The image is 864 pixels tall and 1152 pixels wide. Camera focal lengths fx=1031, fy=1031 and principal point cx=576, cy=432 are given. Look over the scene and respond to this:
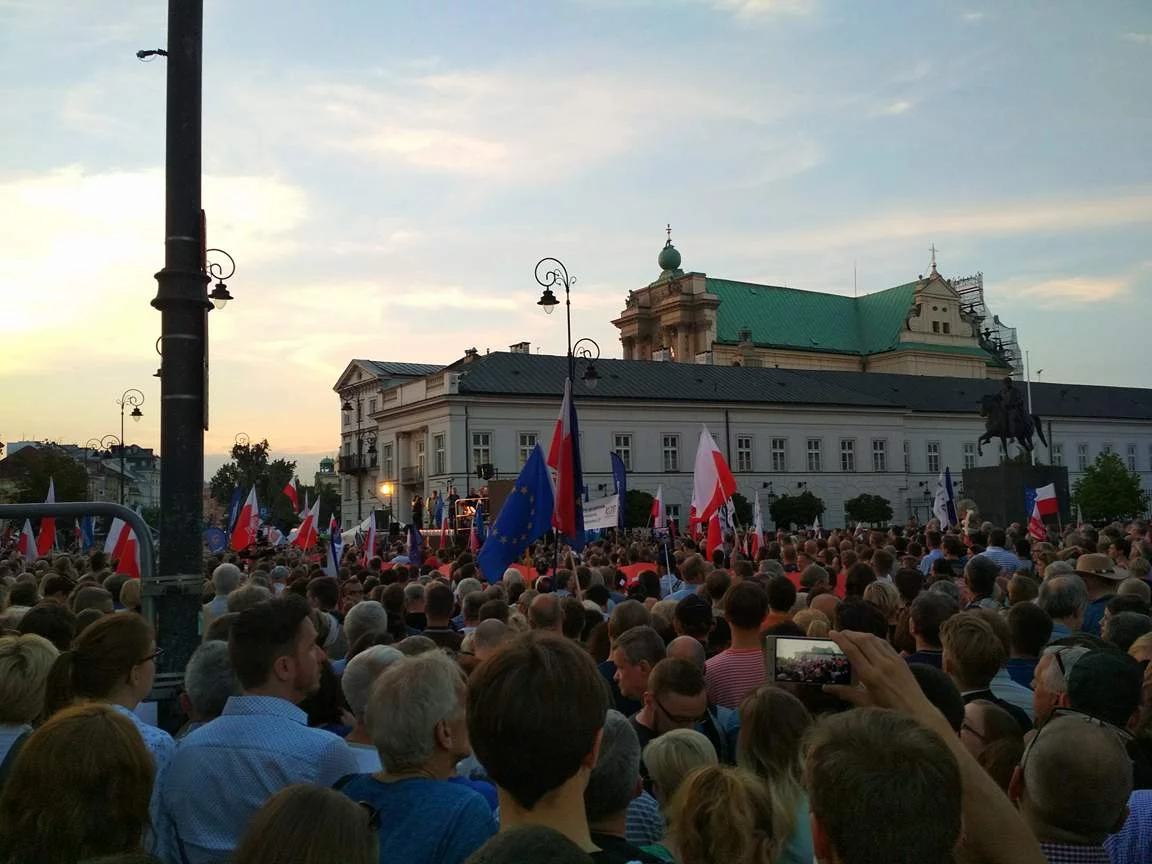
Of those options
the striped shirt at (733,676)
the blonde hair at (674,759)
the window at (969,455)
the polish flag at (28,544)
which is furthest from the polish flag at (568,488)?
the window at (969,455)

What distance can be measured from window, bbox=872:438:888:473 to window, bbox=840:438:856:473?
5.10ft

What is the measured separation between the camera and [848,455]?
70062 millimetres

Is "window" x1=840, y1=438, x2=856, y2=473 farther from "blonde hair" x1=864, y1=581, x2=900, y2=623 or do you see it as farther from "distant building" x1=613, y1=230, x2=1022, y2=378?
"blonde hair" x1=864, y1=581, x2=900, y2=623

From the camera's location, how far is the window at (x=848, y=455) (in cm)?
6981

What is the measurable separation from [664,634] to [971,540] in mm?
10289

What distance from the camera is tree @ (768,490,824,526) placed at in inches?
2505

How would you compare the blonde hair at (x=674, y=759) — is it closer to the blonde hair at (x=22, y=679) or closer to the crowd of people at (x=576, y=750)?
the crowd of people at (x=576, y=750)

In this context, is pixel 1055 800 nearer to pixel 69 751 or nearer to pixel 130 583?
pixel 69 751

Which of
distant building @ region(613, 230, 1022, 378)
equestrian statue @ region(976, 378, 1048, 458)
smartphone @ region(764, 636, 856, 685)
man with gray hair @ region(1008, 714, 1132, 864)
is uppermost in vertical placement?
distant building @ region(613, 230, 1022, 378)

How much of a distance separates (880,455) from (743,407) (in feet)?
38.2

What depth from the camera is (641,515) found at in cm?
5562

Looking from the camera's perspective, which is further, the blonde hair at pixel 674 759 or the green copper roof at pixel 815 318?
the green copper roof at pixel 815 318

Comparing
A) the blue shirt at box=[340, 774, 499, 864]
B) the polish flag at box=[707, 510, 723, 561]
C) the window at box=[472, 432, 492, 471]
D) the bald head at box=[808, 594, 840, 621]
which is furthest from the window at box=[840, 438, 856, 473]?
the blue shirt at box=[340, 774, 499, 864]

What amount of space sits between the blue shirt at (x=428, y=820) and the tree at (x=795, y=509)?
61558 millimetres
